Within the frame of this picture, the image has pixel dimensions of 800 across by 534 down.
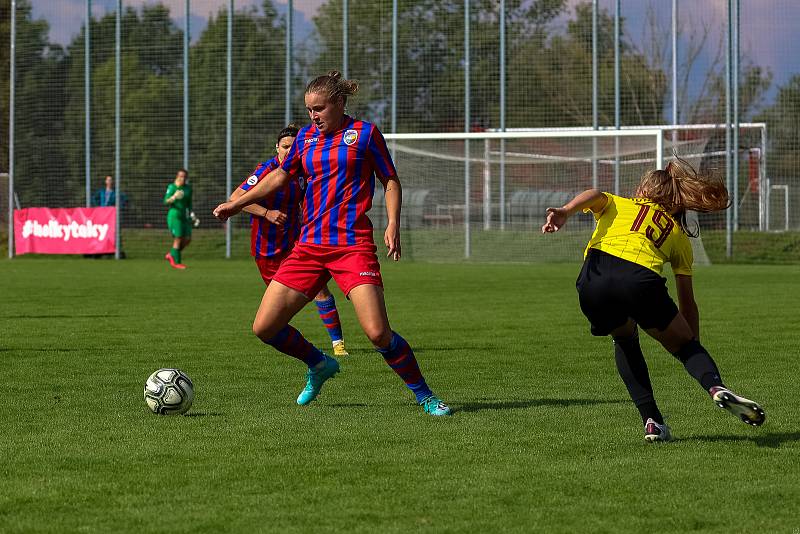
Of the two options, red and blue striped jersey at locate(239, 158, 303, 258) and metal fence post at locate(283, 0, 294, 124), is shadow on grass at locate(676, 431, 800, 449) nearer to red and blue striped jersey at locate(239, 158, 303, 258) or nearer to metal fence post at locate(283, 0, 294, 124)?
red and blue striped jersey at locate(239, 158, 303, 258)

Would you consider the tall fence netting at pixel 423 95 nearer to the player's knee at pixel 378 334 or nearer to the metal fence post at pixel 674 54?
the metal fence post at pixel 674 54

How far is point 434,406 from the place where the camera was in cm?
689

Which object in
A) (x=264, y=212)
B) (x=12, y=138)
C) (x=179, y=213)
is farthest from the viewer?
(x=12, y=138)

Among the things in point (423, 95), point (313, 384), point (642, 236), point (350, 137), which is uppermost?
point (423, 95)

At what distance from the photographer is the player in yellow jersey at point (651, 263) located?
18.9ft

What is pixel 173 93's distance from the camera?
32.5m

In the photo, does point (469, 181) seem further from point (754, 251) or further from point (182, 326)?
point (182, 326)

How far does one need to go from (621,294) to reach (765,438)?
104cm

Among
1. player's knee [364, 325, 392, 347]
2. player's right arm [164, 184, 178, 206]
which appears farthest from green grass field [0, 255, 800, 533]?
player's right arm [164, 184, 178, 206]

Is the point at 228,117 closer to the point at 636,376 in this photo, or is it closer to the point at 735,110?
the point at 735,110

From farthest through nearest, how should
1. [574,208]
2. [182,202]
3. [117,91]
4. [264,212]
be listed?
[117,91]
[182,202]
[264,212]
[574,208]

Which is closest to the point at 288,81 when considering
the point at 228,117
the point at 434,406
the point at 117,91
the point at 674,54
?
the point at 228,117

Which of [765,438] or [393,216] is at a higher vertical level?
[393,216]

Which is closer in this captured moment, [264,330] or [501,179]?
[264,330]
